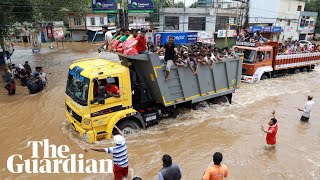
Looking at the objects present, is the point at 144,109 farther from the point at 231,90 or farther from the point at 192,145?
the point at 231,90

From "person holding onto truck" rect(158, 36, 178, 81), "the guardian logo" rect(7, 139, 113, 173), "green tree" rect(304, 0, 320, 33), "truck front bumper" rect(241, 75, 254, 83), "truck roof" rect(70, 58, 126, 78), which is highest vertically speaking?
"green tree" rect(304, 0, 320, 33)

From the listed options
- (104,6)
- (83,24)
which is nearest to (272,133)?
(104,6)

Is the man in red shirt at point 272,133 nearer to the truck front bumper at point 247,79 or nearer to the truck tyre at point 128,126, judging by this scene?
the truck tyre at point 128,126

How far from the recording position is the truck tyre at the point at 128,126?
6977mm

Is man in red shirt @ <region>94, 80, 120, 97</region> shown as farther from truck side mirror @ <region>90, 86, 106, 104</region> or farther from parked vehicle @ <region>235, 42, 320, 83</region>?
parked vehicle @ <region>235, 42, 320, 83</region>

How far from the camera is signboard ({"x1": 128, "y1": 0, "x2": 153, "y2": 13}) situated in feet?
72.6

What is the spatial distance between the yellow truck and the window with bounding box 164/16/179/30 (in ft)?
81.3

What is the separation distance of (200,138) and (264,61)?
8206mm

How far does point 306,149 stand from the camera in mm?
7102

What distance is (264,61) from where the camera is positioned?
14008 millimetres

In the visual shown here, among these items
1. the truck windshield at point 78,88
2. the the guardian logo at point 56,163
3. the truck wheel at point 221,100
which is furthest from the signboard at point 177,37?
the the guardian logo at point 56,163

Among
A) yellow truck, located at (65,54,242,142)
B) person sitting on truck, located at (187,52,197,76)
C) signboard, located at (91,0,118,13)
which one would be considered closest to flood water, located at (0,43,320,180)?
yellow truck, located at (65,54,242,142)

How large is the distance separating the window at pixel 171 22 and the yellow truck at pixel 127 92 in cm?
2477

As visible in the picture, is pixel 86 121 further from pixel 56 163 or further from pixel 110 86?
pixel 56 163
